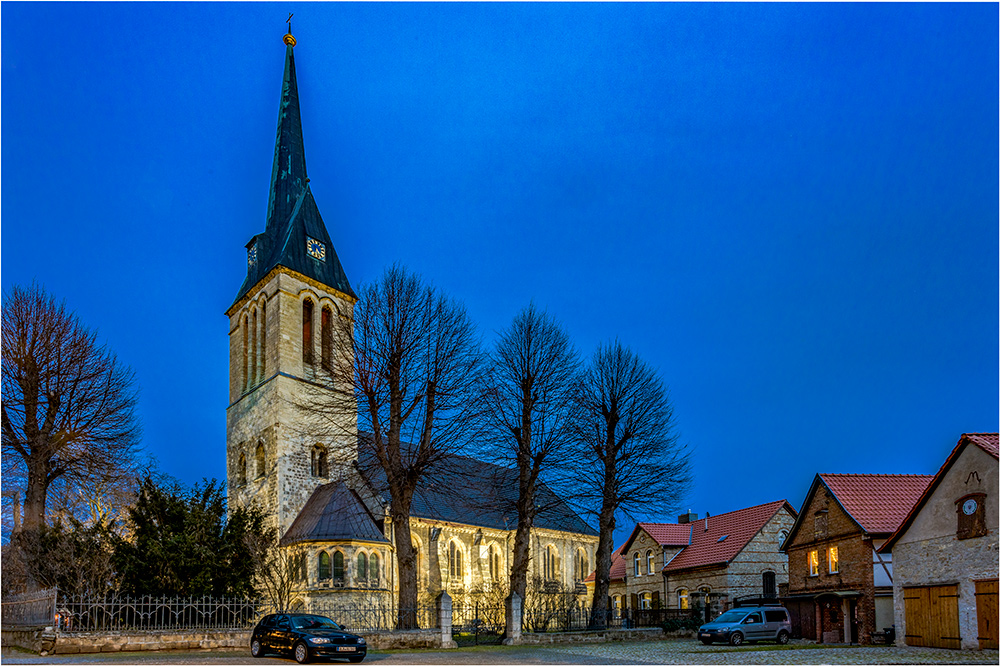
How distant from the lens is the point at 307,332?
4069 cm

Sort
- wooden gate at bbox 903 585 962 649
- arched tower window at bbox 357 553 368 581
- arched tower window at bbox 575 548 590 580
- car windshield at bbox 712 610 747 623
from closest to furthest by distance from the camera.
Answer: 1. wooden gate at bbox 903 585 962 649
2. car windshield at bbox 712 610 747 623
3. arched tower window at bbox 357 553 368 581
4. arched tower window at bbox 575 548 590 580

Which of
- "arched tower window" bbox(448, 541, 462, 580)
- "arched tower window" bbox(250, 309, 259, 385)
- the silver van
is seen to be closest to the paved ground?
the silver van

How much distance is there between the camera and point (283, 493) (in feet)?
119

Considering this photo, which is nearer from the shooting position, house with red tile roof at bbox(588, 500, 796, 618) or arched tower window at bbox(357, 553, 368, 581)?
arched tower window at bbox(357, 553, 368, 581)

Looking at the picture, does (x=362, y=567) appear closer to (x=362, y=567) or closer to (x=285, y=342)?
(x=362, y=567)

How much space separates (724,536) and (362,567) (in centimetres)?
1776

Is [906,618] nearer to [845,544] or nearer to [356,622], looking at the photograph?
[845,544]

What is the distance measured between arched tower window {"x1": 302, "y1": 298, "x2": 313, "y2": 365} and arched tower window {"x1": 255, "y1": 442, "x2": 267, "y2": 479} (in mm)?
4587

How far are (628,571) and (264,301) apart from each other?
24920mm

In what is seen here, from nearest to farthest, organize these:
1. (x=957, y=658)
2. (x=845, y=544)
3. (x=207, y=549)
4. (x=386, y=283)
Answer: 1. (x=957, y=658)
2. (x=207, y=549)
3. (x=845, y=544)
4. (x=386, y=283)

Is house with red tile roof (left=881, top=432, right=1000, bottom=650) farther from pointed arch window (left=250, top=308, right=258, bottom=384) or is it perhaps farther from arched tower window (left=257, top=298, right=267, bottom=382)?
pointed arch window (left=250, top=308, right=258, bottom=384)

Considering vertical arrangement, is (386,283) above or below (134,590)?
above

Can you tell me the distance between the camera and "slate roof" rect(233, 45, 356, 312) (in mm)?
40906

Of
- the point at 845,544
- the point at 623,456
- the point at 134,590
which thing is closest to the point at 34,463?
the point at 134,590
